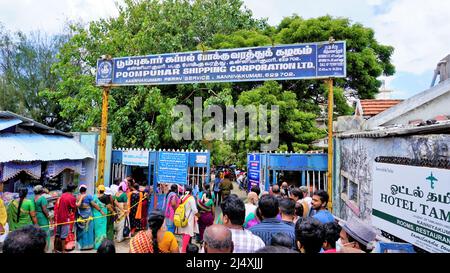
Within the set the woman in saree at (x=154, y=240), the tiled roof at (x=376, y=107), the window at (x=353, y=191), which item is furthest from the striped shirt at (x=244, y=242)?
the tiled roof at (x=376, y=107)

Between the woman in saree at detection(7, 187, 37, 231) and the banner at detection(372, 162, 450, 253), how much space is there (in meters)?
6.07

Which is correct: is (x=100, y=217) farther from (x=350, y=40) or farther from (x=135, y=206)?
(x=350, y=40)

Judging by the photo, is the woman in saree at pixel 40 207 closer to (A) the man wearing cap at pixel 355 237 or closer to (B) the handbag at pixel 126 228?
(B) the handbag at pixel 126 228

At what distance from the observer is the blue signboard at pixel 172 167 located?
9.06 m

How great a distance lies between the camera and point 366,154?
6453 millimetres

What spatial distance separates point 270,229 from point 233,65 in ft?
19.5

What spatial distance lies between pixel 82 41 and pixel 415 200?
594 inches

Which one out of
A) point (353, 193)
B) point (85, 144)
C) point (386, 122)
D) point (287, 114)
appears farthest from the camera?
point (287, 114)

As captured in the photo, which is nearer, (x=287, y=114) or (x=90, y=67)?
(x=287, y=114)

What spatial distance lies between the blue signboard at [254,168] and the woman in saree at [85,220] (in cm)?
434

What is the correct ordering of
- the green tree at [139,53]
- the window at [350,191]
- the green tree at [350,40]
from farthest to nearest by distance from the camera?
the green tree at [350,40] < the green tree at [139,53] < the window at [350,191]
